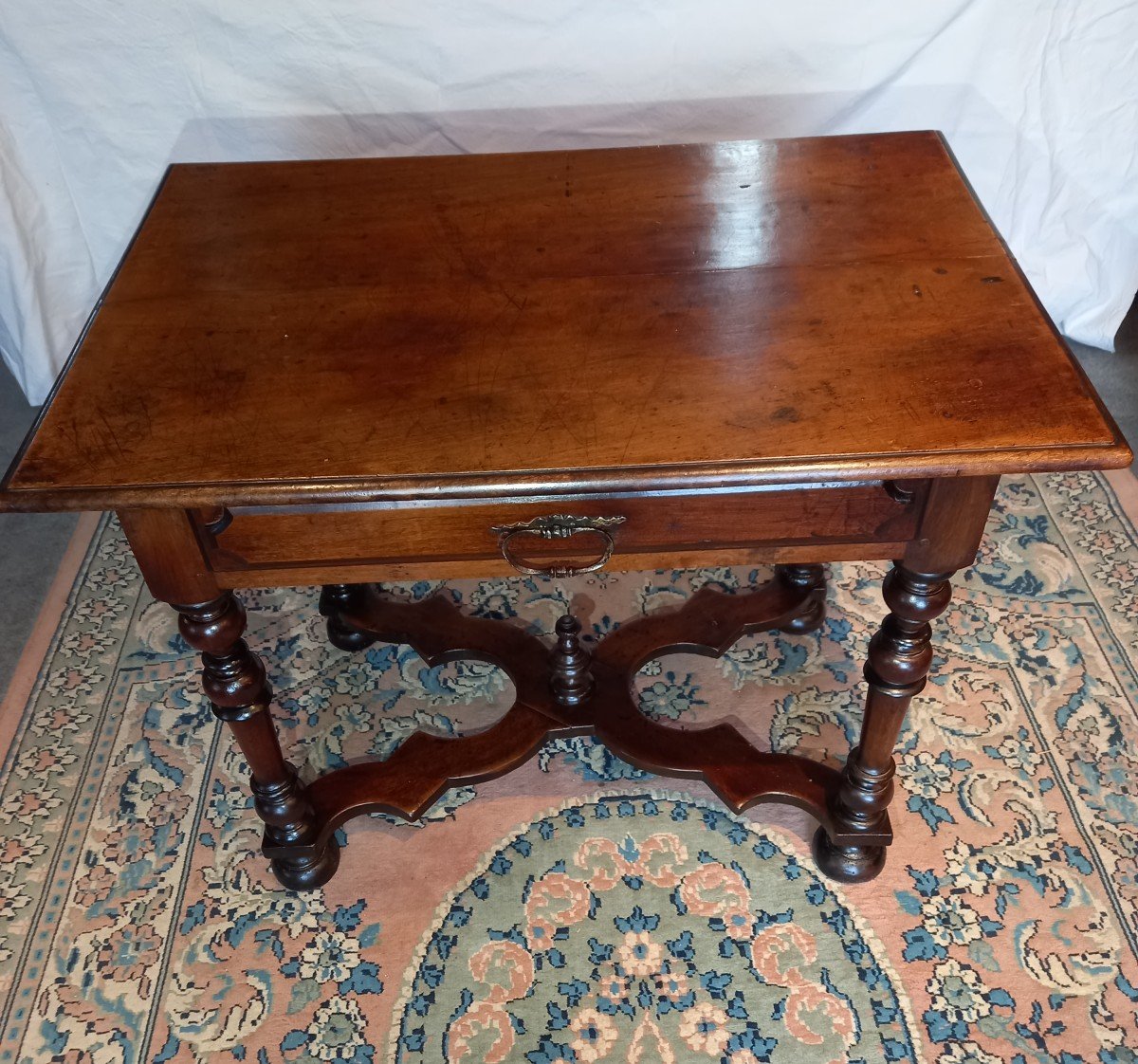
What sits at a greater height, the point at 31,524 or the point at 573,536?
the point at 573,536

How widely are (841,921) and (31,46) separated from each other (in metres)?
1.68

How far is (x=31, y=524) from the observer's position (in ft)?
5.93

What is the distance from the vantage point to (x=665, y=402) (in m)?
0.91

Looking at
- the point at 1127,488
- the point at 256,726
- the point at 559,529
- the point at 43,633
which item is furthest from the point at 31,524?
the point at 1127,488

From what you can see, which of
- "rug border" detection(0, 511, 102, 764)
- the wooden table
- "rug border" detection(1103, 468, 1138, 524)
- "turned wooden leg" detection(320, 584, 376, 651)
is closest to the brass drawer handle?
the wooden table

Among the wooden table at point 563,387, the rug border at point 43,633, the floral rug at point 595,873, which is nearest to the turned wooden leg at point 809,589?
the floral rug at point 595,873

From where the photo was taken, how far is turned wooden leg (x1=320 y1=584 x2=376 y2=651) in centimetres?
150

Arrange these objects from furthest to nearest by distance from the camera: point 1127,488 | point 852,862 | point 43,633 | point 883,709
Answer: point 1127,488, point 43,633, point 852,862, point 883,709

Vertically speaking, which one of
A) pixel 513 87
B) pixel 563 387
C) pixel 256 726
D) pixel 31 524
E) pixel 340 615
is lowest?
pixel 31 524

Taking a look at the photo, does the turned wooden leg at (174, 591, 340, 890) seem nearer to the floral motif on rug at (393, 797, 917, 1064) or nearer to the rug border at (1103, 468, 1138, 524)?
the floral motif on rug at (393, 797, 917, 1064)

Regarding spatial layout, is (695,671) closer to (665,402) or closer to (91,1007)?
(665,402)

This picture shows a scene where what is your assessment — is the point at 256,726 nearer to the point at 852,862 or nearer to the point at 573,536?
the point at 573,536

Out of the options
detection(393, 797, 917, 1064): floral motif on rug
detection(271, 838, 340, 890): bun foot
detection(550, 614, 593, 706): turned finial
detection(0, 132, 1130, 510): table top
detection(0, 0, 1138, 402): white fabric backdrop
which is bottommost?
detection(393, 797, 917, 1064): floral motif on rug

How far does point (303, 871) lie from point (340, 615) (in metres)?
0.37
